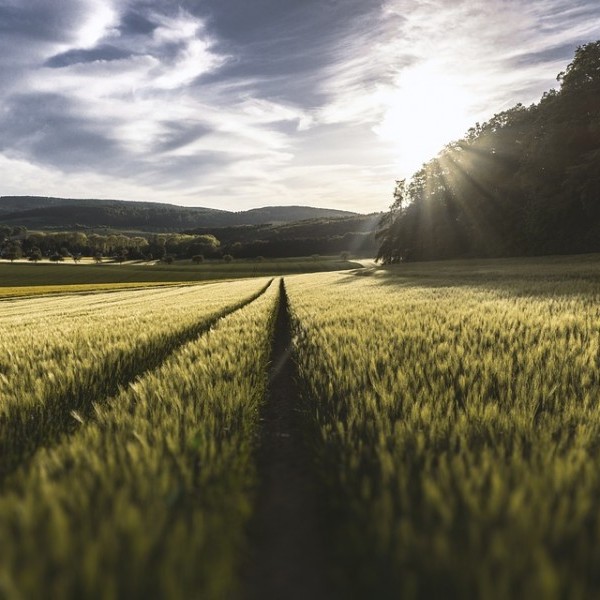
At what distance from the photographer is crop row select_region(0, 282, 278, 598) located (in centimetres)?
94

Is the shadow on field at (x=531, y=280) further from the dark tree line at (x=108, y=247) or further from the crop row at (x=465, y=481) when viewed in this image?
the dark tree line at (x=108, y=247)

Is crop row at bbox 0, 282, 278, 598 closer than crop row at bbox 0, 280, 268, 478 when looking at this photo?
Yes

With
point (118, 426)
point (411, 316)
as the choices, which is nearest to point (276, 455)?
point (118, 426)

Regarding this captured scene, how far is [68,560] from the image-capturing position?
967 millimetres

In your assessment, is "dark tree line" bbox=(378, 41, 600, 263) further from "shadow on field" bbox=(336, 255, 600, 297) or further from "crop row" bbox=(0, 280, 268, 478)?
"crop row" bbox=(0, 280, 268, 478)

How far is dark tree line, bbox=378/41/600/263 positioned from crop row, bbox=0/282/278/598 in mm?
29907

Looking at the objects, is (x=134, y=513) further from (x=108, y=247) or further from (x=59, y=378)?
(x=108, y=247)

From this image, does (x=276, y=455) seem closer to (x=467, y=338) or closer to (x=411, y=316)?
(x=467, y=338)

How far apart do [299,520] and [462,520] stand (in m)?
0.85

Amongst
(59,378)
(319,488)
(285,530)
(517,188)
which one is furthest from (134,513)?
(517,188)

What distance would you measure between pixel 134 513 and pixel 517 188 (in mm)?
41958

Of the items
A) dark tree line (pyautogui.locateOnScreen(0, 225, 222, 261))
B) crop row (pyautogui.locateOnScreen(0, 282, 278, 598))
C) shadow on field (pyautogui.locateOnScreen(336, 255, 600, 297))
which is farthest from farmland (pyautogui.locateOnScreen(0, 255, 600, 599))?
dark tree line (pyautogui.locateOnScreen(0, 225, 222, 261))

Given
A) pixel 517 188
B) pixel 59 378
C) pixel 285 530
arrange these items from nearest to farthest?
pixel 285 530 < pixel 59 378 < pixel 517 188

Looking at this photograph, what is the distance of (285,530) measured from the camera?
1690 mm
